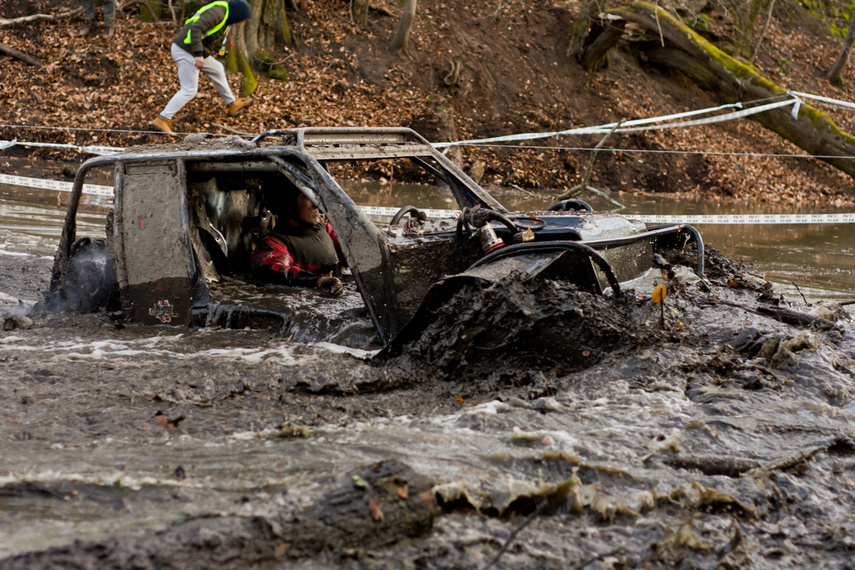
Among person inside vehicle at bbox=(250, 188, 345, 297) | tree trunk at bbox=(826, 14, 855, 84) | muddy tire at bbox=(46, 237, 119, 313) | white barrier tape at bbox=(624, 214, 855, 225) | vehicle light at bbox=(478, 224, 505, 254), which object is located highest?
tree trunk at bbox=(826, 14, 855, 84)

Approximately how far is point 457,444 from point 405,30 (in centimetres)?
1392

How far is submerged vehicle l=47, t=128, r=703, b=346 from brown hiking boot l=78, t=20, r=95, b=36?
11.8m

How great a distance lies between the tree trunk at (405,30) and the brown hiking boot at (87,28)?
6.03 metres

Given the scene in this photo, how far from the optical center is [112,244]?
484 cm

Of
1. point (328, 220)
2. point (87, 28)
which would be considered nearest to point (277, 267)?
point (328, 220)

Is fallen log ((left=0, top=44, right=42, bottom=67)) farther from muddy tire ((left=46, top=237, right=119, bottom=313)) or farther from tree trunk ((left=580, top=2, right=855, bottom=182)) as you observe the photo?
tree trunk ((left=580, top=2, right=855, bottom=182))

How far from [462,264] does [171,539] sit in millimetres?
2568

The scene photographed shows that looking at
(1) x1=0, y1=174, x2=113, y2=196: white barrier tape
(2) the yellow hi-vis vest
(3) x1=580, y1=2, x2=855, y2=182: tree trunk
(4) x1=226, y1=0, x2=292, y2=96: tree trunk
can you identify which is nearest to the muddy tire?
(1) x1=0, y1=174, x2=113, y2=196: white barrier tape

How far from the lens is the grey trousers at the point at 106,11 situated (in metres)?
14.6

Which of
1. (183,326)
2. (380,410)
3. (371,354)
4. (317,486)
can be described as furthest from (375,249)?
(317,486)

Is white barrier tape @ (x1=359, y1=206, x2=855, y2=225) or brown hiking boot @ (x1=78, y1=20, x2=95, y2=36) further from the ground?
brown hiking boot @ (x1=78, y1=20, x2=95, y2=36)

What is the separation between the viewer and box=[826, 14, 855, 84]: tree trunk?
63.3 ft

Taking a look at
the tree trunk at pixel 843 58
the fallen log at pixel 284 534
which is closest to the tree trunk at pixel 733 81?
the tree trunk at pixel 843 58

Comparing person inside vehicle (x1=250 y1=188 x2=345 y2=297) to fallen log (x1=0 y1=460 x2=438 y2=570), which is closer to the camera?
fallen log (x1=0 y1=460 x2=438 y2=570)
